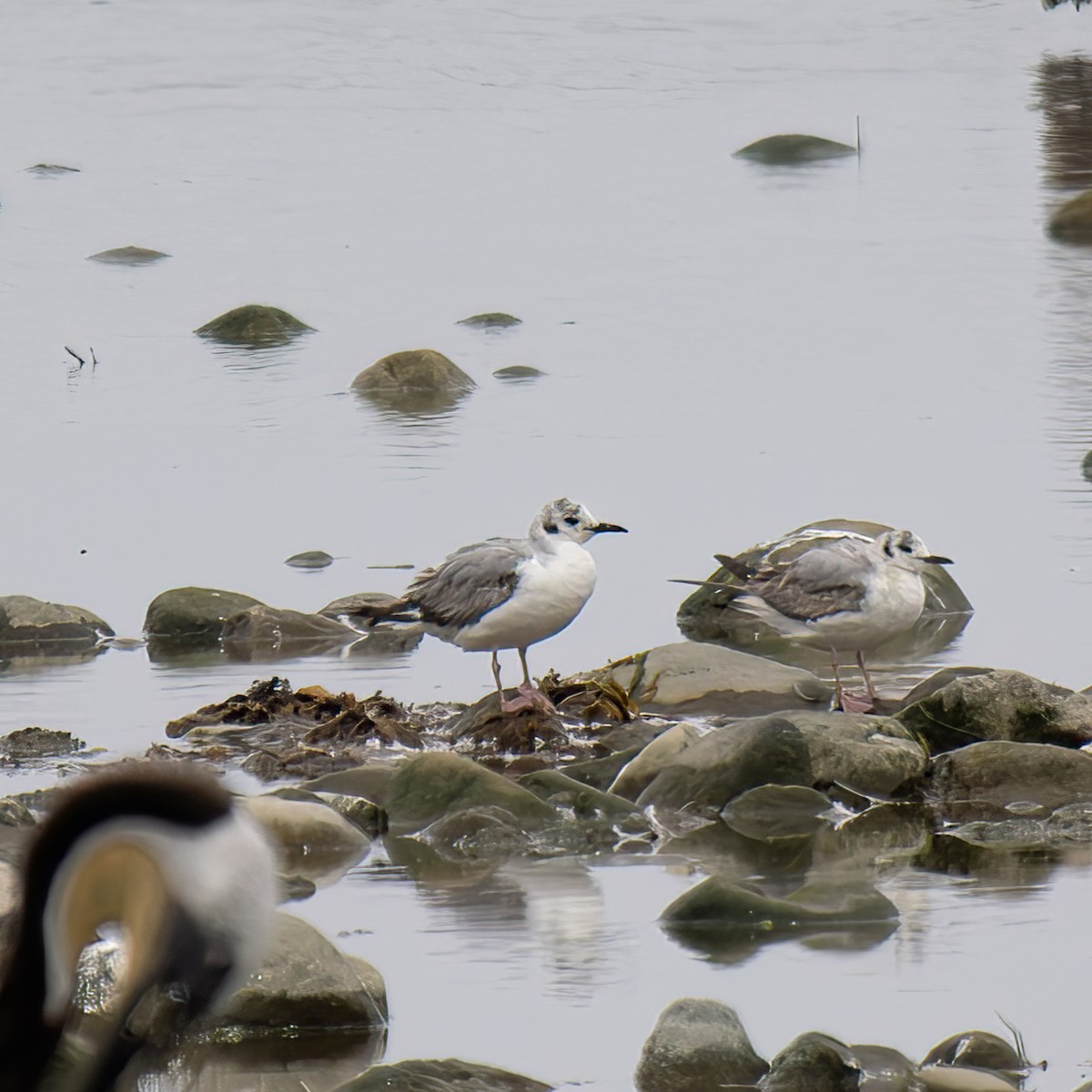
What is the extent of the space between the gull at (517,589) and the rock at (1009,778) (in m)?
2.39

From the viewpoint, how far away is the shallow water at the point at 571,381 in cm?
831

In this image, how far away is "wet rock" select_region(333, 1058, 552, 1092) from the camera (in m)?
6.61

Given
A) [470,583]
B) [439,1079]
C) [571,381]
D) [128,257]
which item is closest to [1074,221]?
[571,381]

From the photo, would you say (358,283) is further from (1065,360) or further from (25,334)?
(1065,360)

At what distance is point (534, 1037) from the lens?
24.1 feet

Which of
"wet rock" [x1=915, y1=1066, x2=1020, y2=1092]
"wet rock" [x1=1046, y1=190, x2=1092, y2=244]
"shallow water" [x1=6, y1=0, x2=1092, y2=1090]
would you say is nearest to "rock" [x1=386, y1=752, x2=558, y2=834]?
"shallow water" [x1=6, y1=0, x2=1092, y2=1090]

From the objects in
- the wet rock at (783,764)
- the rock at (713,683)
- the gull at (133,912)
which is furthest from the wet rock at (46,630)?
the gull at (133,912)

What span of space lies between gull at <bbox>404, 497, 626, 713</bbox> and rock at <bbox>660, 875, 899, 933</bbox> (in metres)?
3.50

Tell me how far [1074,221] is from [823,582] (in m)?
16.4

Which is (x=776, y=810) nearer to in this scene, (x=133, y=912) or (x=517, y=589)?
(x=517, y=589)

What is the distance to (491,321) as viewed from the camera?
79.5ft

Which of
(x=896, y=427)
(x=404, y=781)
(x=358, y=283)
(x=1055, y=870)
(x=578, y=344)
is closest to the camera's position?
(x=1055, y=870)

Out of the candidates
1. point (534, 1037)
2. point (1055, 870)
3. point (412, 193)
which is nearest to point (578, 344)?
point (412, 193)

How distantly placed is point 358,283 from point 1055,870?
61.4 ft
